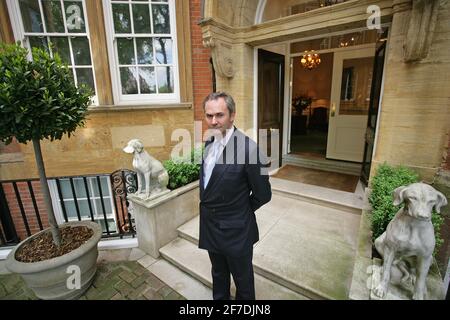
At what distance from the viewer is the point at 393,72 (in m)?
2.69

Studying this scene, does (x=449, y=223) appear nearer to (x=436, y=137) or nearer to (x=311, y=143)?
(x=436, y=137)

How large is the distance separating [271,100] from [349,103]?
6.20 feet

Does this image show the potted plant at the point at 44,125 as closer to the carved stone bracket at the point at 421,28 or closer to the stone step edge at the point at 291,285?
the stone step edge at the point at 291,285

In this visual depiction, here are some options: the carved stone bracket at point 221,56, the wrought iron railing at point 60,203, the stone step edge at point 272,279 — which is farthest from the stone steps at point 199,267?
the carved stone bracket at point 221,56

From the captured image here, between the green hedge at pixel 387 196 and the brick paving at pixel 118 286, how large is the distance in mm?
2106

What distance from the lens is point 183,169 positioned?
333cm

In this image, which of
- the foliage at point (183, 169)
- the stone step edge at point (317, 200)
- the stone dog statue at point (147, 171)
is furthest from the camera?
the stone step edge at point (317, 200)

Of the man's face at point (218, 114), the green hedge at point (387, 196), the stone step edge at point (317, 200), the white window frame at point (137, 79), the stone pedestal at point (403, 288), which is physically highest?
the white window frame at point (137, 79)

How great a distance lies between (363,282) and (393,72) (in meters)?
2.40

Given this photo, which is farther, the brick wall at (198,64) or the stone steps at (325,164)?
the stone steps at (325,164)

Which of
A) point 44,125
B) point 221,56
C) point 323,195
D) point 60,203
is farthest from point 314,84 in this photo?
point 44,125

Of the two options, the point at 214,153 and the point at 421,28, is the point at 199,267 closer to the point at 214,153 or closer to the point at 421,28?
the point at 214,153

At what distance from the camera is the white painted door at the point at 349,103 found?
4812 mm

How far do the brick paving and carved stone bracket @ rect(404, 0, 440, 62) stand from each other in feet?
11.8
